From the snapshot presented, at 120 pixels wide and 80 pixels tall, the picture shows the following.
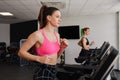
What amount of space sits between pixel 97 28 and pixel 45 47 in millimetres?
7481

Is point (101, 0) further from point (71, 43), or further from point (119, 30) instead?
point (71, 43)

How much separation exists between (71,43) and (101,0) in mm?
3483

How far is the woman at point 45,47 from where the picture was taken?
1.48 meters

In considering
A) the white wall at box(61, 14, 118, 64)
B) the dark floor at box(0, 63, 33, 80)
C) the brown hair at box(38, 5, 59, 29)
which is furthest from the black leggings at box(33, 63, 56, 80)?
the white wall at box(61, 14, 118, 64)

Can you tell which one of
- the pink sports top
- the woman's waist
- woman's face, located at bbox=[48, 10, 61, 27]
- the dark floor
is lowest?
the dark floor

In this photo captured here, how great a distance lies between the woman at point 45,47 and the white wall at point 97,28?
23.7 feet

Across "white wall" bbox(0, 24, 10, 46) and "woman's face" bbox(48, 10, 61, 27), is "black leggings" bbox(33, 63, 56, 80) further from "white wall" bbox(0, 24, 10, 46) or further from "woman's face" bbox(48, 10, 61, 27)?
"white wall" bbox(0, 24, 10, 46)

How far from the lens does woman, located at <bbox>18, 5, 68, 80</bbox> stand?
1.48 m

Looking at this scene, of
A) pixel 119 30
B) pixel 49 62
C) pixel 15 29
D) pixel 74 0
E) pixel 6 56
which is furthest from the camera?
pixel 15 29

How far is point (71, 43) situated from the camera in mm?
9102

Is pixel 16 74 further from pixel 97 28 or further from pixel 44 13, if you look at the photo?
pixel 44 13

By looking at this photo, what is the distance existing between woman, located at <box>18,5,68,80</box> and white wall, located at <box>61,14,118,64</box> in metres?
7.23

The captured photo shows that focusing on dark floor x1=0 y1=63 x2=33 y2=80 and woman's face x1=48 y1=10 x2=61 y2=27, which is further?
dark floor x1=0 y1=63 x2=33 y2=80

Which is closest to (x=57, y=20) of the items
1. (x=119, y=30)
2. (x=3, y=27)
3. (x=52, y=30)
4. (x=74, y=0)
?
(x=52, y=30)
